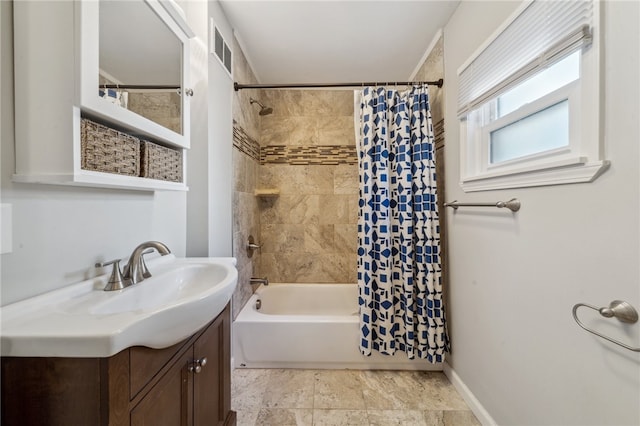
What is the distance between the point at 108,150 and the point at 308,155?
202cm

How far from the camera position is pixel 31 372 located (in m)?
0.56

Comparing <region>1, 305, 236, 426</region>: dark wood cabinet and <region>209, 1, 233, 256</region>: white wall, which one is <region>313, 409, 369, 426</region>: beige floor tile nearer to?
<region>1, 305, 236, 426</region>: dark wood cabinet

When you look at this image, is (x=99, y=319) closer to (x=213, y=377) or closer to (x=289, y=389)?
(x=213, y=377)

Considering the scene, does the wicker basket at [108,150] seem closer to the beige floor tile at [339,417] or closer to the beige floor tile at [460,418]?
the beige floor tile at [339,417]

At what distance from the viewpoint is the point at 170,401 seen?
774mm

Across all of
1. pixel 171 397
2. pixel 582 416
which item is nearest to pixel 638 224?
pixel 582 416

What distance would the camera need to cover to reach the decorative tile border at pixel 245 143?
1.94 meters

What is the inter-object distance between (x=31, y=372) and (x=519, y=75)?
179 cm

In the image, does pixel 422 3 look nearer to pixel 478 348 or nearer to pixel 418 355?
Answer: pixel 478 348

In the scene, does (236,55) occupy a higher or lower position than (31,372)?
higher

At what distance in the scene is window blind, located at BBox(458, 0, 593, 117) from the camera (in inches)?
33.7

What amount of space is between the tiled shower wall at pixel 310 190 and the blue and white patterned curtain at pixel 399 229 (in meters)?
0.87

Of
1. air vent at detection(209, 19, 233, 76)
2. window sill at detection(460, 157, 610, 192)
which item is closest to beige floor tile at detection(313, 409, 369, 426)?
window sill at detection(460, 157, 610, 192)

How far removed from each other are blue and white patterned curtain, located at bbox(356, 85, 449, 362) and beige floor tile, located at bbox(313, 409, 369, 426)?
385mm
